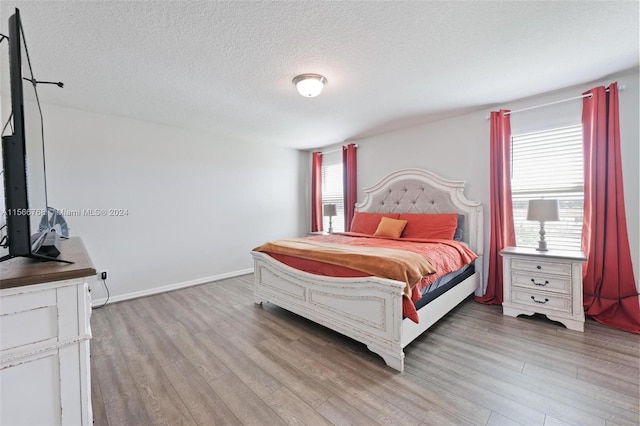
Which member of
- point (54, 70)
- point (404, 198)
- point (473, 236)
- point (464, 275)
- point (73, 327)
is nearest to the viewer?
point (73, 327)

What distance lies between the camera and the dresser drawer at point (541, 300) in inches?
94.0

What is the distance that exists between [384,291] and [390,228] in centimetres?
161

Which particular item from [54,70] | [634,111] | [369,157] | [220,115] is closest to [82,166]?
[54,70]

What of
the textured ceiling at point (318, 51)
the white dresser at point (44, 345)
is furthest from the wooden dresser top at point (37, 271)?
the textured ceiling at point (318, 51)

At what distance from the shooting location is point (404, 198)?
3.85 m

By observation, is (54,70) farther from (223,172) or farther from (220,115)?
(223,172)

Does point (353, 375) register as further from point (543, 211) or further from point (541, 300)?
point (543, 211)

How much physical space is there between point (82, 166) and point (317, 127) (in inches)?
113

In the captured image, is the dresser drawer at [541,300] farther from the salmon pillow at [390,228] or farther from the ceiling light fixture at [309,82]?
the ceiling light fixture at [309,82]

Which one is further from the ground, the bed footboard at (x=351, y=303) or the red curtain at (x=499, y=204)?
the red curtain at (x=499, y=204)

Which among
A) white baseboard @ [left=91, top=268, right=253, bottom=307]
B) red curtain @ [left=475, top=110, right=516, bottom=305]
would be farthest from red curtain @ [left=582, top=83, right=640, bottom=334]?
white baseboard @ [left=91, top=268, right=253, bottom=307]

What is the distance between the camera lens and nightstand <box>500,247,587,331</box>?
92.1 inches

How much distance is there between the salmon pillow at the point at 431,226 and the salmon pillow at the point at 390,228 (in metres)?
0.10

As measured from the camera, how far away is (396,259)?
1.97 m
